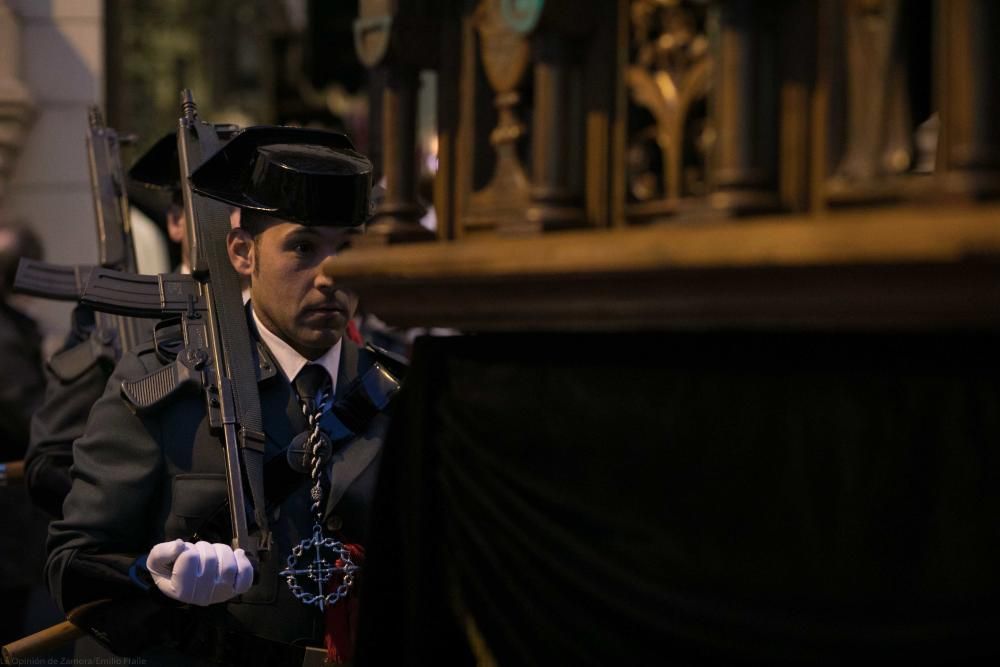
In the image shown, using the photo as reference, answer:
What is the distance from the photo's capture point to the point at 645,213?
147 centimetres

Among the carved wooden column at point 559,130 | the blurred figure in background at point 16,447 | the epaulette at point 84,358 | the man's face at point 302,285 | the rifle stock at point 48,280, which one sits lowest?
the blurred figure in background at point 16,447

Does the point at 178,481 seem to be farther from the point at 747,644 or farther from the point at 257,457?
the point at 747,644

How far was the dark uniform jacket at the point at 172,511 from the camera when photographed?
9.03ft

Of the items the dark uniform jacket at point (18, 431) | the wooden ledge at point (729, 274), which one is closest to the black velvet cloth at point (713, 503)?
the wooden ledge at point (729, 274)

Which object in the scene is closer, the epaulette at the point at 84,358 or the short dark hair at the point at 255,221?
the short dark hair at the point at 255,221

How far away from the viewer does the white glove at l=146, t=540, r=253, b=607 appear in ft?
8.32

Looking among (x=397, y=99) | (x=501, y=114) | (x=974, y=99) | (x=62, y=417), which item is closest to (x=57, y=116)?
(x=62, y=417)

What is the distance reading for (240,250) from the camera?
3.12 metres

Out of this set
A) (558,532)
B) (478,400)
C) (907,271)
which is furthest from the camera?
(478,400)

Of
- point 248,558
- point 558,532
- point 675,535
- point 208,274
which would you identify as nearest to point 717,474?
point 675,535

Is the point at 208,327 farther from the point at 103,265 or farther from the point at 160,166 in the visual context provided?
the point at 103,265

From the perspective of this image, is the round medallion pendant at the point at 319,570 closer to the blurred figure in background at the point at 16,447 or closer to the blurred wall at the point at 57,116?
the blurred figure in background at the point at 16,447

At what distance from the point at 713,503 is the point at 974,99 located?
1.60ft

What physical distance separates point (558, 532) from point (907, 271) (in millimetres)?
567
